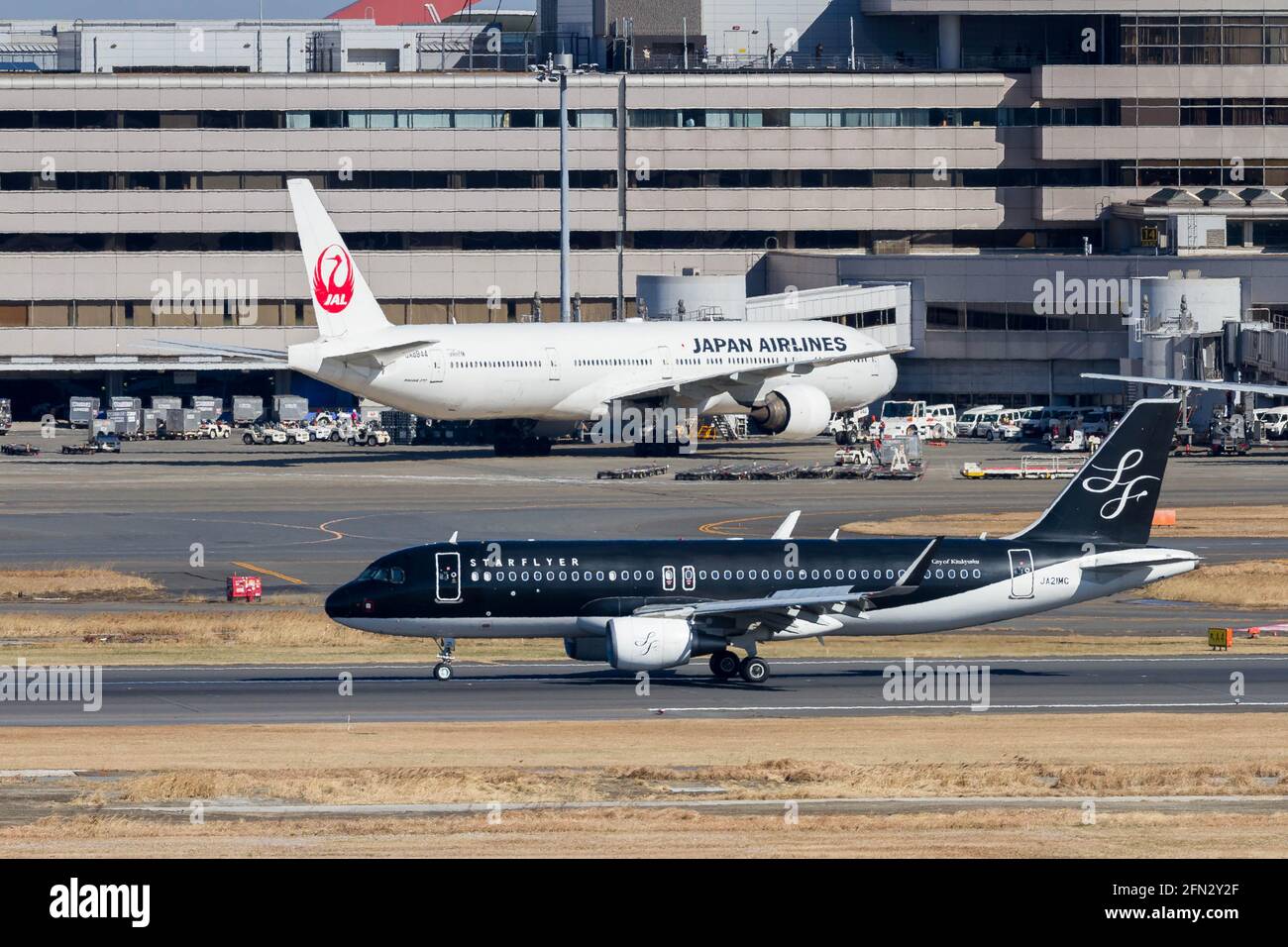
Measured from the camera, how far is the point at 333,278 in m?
94.6

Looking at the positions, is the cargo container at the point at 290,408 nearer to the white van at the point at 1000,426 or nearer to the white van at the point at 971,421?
the white van at the point at 971,421

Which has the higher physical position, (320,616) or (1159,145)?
(1159,145)

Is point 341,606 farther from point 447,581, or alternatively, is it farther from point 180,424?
point 180,424

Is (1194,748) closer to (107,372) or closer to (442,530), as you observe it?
(442,530)

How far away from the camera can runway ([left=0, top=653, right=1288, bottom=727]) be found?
41469 millimetres

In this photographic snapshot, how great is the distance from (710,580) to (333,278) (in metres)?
52.5

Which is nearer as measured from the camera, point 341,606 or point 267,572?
point 341,606

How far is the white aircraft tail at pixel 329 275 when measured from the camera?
94.4 meters

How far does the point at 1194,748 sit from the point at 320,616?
2878cm

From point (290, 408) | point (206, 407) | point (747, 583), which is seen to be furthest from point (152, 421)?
point (747, 583)

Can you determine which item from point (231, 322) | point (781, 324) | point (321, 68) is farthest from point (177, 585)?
point (321, 68)

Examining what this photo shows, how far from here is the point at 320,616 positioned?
56.7m

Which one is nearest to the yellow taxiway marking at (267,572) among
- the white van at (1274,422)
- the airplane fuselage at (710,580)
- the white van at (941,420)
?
the airplane fuselage at (710,580)

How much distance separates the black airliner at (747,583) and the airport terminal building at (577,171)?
3414 inches
